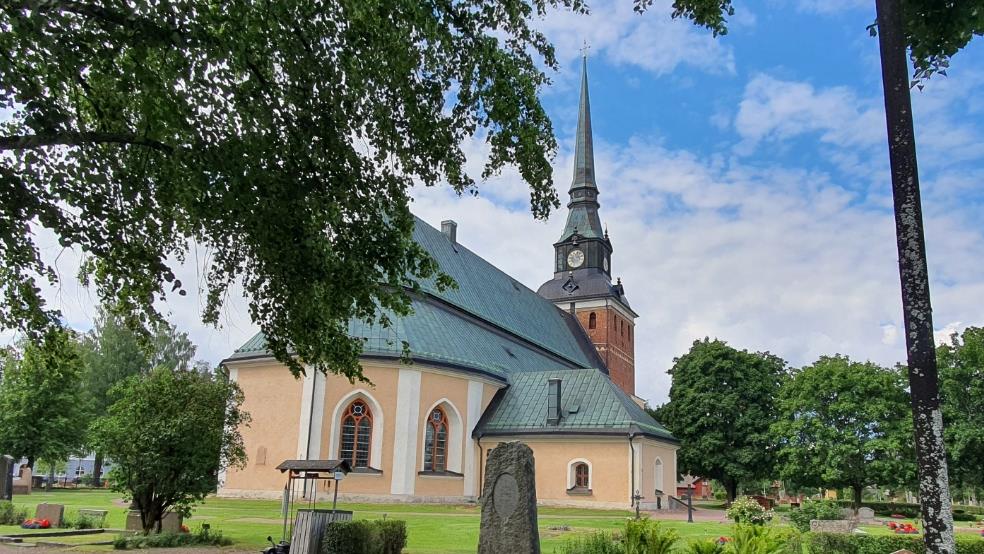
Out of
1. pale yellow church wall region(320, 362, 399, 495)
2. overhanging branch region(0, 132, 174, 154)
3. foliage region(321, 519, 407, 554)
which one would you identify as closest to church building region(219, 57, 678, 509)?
pale yellow church wall region(320, 362, 399, 495)

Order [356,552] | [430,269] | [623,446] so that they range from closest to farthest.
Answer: [430,269], [356,552], [623,446]

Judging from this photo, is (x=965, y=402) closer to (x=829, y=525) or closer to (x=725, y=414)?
(x=725, y=414)

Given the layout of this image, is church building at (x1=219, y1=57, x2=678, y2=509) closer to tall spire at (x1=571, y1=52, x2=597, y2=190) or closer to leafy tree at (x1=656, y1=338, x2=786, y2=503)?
leafy tree at (x1=656, y1=338, x2=786, y2=503)

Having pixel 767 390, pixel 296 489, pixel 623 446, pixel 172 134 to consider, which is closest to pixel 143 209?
pixel 172 134

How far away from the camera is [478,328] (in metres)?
39.2

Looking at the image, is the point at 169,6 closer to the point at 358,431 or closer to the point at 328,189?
the point at 328,189

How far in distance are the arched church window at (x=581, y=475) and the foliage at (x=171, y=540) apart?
59.8 feet

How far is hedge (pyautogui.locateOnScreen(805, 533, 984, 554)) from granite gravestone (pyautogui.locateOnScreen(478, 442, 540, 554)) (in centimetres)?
624

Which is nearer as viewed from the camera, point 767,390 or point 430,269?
point 430,269

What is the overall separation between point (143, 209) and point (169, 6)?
291cm

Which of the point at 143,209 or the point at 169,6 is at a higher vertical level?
the point at 169,6

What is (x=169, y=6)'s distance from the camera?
22.2 feet

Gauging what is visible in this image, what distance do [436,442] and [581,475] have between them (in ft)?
20.5

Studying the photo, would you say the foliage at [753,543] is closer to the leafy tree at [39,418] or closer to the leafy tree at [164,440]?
the leafy tree at [164,440]
